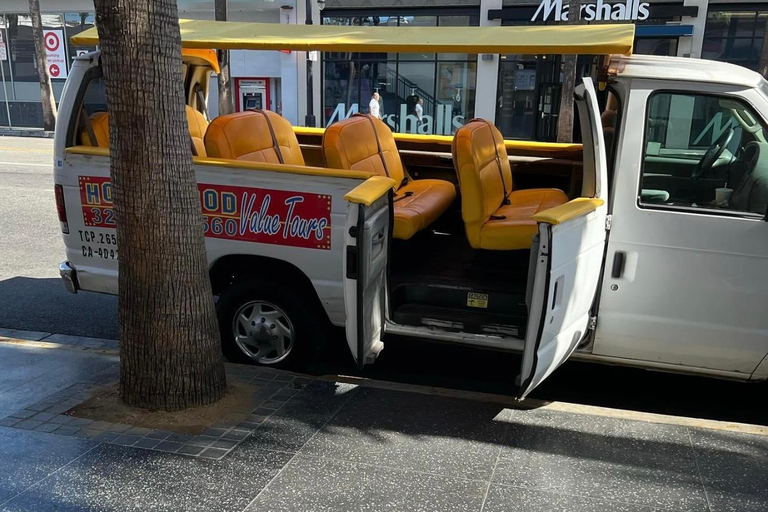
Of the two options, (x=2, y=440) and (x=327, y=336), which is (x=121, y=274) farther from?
(x=327, y=336)

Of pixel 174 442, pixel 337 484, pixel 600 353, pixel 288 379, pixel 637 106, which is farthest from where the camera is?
pixel 288 379

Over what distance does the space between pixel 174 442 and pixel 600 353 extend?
8.47 feet

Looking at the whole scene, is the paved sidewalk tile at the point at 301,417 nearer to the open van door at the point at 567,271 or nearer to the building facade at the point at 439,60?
the open van door at the point at 567,271

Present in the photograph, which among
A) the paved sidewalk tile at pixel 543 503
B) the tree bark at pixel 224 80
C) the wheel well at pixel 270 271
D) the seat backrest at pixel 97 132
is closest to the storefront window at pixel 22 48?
the tree bark at pixel 224 80

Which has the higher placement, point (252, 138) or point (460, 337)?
point (252, 138)

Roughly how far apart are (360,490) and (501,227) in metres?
2.18

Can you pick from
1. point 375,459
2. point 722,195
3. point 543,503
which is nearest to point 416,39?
point 722,195

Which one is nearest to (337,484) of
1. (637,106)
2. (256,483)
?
(256,483)

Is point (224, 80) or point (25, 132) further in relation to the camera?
point (25, 132)

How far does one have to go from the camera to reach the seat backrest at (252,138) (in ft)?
16.9

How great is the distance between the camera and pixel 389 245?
4559mm

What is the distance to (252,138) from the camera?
5348 millimetres

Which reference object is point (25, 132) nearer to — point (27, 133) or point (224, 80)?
point (27, 133)

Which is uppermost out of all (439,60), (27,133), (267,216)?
(439,60)
